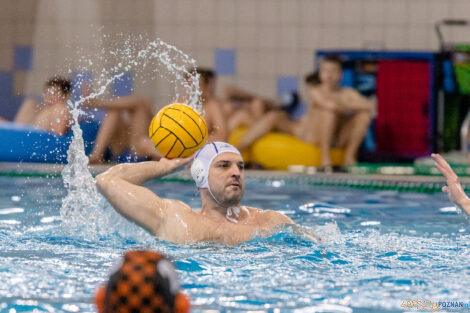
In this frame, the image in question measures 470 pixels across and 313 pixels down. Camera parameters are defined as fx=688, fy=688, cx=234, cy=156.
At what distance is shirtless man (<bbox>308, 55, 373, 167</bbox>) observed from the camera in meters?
7.38

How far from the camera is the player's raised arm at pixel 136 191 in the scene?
127 inches

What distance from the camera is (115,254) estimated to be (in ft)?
10.7

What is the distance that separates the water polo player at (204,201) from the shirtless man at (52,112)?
161 inches

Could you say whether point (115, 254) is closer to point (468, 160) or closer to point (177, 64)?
point (468, 160)

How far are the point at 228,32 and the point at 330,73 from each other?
7.35ft

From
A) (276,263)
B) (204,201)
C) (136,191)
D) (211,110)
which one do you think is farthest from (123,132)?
(276,263)

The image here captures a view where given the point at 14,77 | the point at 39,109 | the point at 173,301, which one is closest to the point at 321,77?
the point at 39,109

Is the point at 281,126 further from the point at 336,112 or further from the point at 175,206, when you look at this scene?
the point at 175,206

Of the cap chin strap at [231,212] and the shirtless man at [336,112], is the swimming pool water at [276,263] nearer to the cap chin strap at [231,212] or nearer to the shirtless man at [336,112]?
the cap chin strap at [231,212]

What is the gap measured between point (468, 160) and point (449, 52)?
157cm

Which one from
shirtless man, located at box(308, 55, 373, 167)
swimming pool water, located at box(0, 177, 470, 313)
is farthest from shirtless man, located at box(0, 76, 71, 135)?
shirtless man, located at box(308, 55, 373, 167)

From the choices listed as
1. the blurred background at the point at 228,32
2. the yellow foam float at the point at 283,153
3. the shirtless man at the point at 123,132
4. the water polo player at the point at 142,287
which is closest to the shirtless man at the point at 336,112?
the yellow foam float at the point at 283,153

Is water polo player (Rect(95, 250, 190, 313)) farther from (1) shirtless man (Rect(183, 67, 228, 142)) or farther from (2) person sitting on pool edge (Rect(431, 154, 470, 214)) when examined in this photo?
(1) shirtless man (Rect(183, 67, 228, 142))

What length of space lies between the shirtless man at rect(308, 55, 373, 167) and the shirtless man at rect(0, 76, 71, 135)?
8.79 feet
